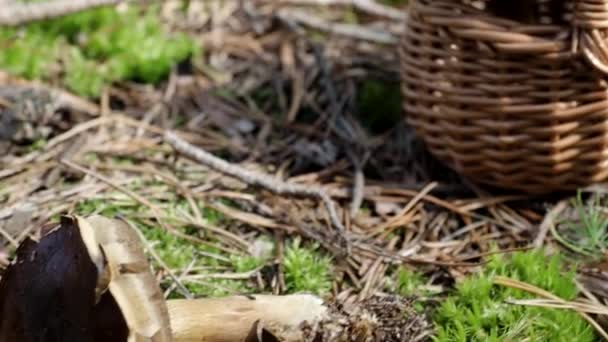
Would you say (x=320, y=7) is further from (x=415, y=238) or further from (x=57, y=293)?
(x=57, y=293)

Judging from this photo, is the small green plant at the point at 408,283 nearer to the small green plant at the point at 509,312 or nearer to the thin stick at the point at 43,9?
the small green plant at the point at 509,312

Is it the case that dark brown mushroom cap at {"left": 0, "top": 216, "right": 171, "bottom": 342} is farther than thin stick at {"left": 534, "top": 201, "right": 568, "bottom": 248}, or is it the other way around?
thin stick at {"left": 534, "top": 201, "right": 568, "bottom": 248}

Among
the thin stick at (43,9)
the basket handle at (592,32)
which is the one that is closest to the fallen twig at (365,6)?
the thin stick at (43,9)

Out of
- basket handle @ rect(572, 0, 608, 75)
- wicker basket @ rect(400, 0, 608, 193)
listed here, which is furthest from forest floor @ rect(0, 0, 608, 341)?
basket handle @ rect(572, 0, 608, 75)

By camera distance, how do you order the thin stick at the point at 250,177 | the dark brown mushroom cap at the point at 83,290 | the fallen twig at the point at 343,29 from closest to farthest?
1. the dark brown mushroom cap at the point at 83,290
2. the thin stick at the point at 250,177
3. the fallen twig at the point at 343,29

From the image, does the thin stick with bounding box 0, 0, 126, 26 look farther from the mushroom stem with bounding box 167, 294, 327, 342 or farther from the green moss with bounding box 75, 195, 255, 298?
the mushroom stem with bounding box 167, 294, 327, 342

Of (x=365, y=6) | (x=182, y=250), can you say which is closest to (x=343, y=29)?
(x=365, y=6)
